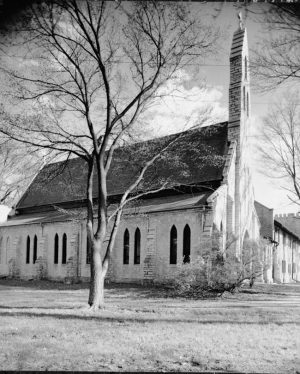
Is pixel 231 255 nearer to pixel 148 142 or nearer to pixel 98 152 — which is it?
pixel 148 142

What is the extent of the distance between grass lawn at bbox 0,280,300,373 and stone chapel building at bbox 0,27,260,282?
782 cm

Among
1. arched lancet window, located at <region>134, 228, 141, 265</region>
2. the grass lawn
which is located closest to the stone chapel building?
arched lancet window, located at <region>134, 228, 141, 265</region>

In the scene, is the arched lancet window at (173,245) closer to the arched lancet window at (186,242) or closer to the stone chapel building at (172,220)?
the stone chapel building at (172,220)

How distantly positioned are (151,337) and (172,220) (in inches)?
622

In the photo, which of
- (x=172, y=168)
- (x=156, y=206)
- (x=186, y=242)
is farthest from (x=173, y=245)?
(x=172, y=168)

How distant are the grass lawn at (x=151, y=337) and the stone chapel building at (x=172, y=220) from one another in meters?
7.82

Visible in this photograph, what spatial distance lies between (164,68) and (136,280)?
15265 millimetres

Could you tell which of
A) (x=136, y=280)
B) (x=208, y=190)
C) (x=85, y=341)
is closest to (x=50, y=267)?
(x=136, y=280)

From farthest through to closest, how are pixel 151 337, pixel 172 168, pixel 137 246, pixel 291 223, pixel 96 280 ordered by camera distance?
pixel 291 223 < pixel 172 168 < pixel 137 246 < pixel 96 280 < pixel 151 337

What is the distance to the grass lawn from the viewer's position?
762 centimetres

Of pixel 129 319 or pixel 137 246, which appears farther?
pixel 137 246

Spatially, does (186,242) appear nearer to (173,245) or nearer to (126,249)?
(173,245)

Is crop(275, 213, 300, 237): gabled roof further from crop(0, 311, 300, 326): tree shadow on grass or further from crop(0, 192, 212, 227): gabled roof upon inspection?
crop(0, 311, 300, 326): tree shadow on grass

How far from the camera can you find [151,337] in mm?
9773
